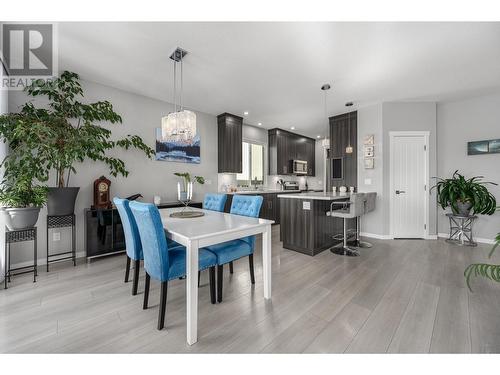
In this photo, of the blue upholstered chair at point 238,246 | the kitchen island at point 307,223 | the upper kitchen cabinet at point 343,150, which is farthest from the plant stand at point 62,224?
the upper kitchen cabinet at point 343,150

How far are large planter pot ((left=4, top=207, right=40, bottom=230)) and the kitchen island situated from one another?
10.9ft

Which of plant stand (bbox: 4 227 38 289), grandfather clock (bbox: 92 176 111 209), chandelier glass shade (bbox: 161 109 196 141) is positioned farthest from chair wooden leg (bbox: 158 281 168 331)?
grandfather clock (bbox: 92 176 111 209)

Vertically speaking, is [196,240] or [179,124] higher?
[179,124]

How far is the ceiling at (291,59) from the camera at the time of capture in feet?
7.07

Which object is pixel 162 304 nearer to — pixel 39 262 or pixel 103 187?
pixel 103 187

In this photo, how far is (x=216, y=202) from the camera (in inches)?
118

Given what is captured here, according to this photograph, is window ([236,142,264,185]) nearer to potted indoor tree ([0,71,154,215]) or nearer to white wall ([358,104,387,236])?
white wall ([358,104,387,236])

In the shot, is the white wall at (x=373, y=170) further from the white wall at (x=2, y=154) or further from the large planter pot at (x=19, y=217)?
the white wall at (x=2, y=154)

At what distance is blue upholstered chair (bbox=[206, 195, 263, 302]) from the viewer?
1.96 m

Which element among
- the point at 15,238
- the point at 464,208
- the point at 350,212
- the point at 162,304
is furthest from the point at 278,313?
the point at 464,208

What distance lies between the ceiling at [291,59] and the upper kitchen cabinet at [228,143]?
79 centimetres

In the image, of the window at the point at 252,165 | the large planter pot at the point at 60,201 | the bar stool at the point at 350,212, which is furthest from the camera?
the window at the point at 252,165

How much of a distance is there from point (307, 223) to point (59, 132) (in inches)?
144
